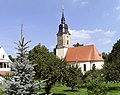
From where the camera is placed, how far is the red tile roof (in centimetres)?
7569

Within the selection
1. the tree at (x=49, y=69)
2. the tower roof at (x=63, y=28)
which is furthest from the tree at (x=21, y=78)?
the tower roof at (x=63, y=28)

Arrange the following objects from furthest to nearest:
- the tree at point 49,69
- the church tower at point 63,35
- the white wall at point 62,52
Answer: the church tower at point 63,35, the white wall at point 62,52, the tree at point 49,69

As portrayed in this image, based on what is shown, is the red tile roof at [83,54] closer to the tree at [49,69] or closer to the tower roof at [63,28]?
the tower roof at [63,28]

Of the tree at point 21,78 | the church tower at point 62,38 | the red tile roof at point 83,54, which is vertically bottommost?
A: the tree at point 21,78

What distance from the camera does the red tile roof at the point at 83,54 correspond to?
248ft

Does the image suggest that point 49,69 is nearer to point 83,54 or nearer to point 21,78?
point 21,78

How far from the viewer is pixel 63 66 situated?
31.1 meters

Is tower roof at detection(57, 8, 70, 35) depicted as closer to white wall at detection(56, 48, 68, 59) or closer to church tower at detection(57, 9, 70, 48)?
church tower at detection(57, 9, 70, 48)

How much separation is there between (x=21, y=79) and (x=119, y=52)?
38.5 meters

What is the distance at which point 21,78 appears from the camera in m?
10.1

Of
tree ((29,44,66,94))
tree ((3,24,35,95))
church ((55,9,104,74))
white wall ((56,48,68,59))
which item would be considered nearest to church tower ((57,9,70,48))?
church ((55,9,104,74))

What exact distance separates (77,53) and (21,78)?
69225 millimetres

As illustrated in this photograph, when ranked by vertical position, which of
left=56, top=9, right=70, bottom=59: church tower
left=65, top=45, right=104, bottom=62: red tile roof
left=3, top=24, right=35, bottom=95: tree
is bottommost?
left=3, top=24, right=35, bottom=95: tree

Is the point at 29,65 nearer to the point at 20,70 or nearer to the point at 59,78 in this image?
the point at 20,70
